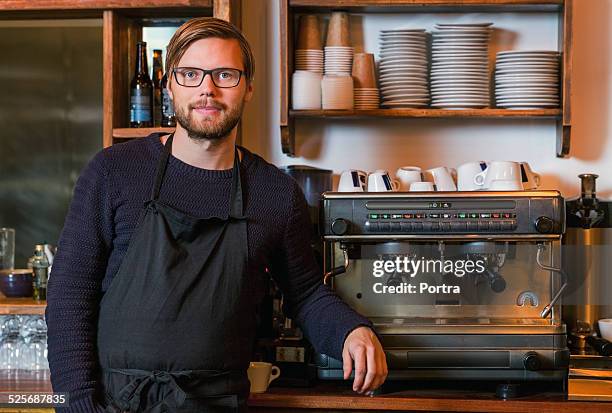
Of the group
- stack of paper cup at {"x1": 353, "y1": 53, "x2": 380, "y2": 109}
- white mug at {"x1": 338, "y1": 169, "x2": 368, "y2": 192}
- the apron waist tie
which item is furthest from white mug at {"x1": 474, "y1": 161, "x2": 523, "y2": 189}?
the apron waist tie

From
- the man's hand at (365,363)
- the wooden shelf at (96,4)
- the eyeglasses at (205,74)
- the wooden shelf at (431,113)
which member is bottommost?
the man's hand at (365,363)

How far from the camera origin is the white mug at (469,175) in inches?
104

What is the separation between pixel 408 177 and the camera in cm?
267

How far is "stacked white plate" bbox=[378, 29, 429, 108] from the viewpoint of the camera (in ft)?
9.19

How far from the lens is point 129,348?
1976 millimetres

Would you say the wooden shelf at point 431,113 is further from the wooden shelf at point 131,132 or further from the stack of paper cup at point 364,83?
the wooden shelf at point 131,132

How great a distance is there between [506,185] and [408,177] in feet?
1.02

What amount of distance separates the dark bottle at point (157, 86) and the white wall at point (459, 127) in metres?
0.33

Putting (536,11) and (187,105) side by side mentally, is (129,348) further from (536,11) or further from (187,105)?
(536,11)

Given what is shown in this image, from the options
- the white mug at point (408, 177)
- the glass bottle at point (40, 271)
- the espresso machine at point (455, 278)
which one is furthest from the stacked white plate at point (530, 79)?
the glass bottle at point (40, 271)

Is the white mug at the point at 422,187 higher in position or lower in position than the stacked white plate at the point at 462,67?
lower

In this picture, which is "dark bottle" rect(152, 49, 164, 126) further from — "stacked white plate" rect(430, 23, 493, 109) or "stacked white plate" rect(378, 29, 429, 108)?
"stacked white plate" rect(430, 23, 493, 109)

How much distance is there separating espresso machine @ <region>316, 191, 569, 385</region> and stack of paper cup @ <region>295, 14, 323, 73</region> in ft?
2.03

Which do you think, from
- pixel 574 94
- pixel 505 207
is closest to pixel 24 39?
pixel 505 207
